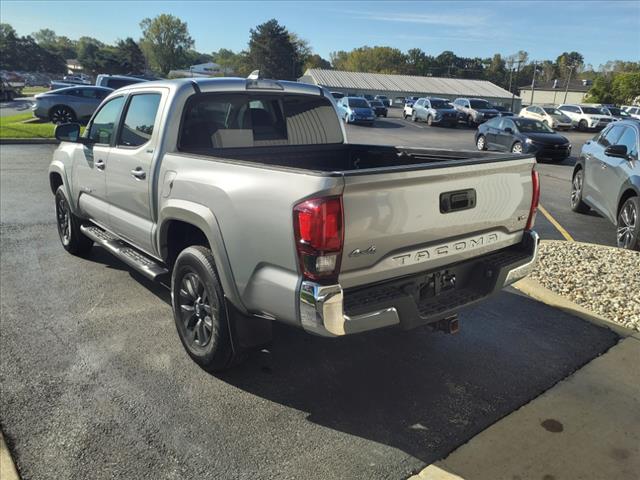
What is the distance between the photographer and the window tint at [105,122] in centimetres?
488

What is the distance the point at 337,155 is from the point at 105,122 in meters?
2.40

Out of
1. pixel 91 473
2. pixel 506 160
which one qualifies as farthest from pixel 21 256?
pixel 506 160

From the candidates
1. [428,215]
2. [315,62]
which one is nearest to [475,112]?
[428,215]

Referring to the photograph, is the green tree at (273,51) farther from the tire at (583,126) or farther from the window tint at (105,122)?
the window tint at (105,122)

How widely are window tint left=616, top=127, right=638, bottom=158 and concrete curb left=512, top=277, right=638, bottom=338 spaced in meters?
3.04

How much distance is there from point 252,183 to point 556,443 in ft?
7.65

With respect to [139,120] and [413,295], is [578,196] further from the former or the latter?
[139,120]

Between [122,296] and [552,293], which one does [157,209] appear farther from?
[552,293]

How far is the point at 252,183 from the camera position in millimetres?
2920

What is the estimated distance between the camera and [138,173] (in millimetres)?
4121

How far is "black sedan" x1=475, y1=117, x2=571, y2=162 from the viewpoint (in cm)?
1672

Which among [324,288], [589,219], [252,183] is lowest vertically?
[589,219]

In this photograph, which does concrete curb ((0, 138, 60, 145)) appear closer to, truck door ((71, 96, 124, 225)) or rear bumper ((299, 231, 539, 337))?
truck door ((71, 96, 124, 225))

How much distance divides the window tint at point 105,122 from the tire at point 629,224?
20.7 ft
